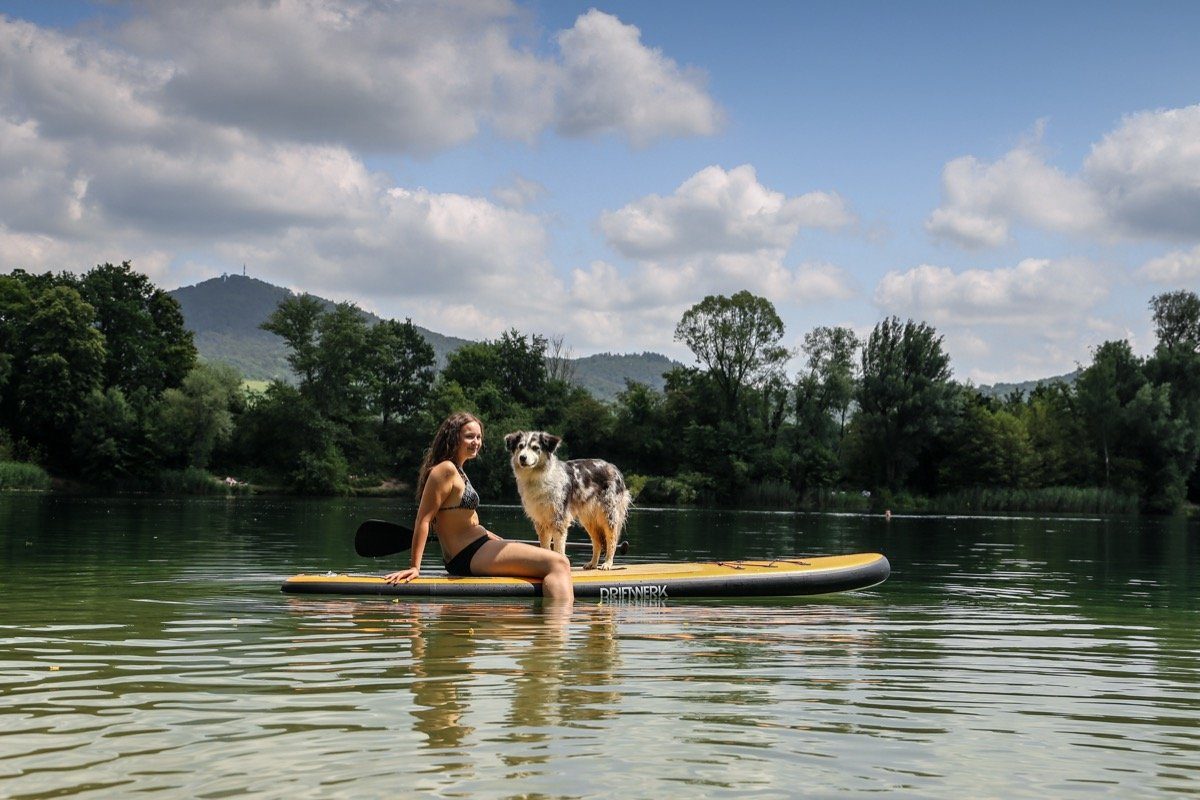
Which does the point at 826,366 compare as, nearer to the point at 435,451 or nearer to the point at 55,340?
the point at 55,340

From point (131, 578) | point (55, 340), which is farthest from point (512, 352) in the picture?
point (131, 578)

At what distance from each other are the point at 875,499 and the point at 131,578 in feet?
157

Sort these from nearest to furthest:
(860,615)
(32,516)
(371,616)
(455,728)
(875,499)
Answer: (455,728) → (371,616) → (860,615) → (32,516) → (875,499)

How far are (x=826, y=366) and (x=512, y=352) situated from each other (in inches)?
829

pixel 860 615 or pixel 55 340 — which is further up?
pixel 55 340

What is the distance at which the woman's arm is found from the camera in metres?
8.73

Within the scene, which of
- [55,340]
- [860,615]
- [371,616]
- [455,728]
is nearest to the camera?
[455,728]

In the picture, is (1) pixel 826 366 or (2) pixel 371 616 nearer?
(2) pixel 371 616

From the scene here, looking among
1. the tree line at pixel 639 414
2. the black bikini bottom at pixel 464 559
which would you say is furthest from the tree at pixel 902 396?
the black bikini bottom at pixel 464 559

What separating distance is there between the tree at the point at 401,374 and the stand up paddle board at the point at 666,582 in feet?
197

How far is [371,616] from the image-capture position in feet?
26.7

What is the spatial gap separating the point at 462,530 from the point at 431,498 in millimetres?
705

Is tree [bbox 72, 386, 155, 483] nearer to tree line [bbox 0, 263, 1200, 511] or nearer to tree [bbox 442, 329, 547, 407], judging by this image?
tree line [bbox 0, 263, 1200, 511]

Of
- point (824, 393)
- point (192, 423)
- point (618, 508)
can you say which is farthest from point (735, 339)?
point (618, 508)
